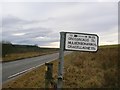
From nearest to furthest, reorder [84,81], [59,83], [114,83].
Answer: [59,83] → [114,83] → [84,81]

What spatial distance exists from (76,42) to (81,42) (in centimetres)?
8

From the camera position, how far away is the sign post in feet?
14.2

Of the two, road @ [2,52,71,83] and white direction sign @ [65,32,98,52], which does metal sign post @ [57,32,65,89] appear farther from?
road @ [2,52,71,83]

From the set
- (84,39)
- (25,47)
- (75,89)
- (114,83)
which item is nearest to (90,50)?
(84,39)

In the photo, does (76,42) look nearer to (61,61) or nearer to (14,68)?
(61,61)

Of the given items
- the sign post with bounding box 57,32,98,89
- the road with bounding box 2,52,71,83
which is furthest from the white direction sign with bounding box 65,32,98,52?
the road with bounding box 2,52,71,83

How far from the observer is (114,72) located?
1455 cm

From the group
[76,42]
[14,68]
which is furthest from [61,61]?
[14,68]

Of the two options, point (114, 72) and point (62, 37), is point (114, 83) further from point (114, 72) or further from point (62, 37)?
point (62, 37)

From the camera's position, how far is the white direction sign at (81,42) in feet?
14.4

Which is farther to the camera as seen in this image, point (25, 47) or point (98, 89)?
point (25, 47)

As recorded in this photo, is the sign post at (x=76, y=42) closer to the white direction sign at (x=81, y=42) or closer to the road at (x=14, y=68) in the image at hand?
the white direction sign at (x=81, y=42)

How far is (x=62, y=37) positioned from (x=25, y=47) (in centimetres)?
10467

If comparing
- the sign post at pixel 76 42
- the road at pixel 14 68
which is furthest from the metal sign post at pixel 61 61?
the road at pixel 14 68
